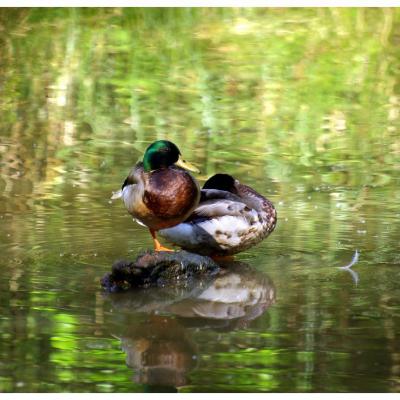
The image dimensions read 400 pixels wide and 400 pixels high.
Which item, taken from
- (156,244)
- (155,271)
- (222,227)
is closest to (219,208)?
(222,227)

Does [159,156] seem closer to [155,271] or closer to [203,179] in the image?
[155,271]

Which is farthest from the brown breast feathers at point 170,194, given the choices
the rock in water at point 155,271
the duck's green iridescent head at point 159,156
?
the rock in water at point 155,271

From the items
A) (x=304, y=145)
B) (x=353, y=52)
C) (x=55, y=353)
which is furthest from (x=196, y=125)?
(x=55, y=353)

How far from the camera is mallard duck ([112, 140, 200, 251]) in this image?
22.7ft

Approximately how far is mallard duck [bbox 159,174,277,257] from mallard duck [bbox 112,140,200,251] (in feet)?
0.77

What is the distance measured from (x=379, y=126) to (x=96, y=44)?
5.04 m

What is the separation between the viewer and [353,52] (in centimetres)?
1538

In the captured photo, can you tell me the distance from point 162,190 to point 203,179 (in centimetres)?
300

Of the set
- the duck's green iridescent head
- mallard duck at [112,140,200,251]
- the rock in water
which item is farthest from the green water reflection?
the duck's green iridescent head

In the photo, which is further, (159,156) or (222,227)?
(222,227)

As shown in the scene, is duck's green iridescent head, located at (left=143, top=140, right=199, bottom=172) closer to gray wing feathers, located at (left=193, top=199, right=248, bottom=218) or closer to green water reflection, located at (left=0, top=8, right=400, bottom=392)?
gray wing feathers, located at (left=193, top=199, right=248, bottom=218)

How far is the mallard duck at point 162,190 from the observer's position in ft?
22.7

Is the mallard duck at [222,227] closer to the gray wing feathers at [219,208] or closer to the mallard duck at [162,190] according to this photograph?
the gray wing feathers at [219,208]

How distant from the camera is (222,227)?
7.30 metres
